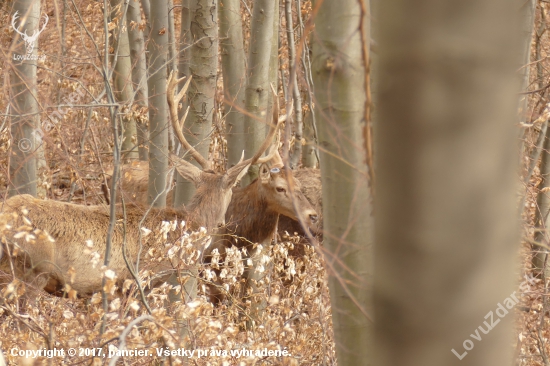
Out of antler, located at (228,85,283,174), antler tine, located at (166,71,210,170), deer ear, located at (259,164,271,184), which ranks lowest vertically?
deer ear, located at (259,164,271,184)

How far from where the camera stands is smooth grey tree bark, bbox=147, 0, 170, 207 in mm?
6603

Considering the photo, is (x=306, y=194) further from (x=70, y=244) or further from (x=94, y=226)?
(x=70, y=244)

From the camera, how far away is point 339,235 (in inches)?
92.0

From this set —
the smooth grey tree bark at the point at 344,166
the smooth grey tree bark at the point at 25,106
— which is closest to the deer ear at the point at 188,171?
the smooth grey tree bark at the point at 25,106

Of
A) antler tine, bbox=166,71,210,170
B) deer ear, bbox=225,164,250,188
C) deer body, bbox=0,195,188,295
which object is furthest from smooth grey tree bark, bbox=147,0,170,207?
deer ear, bbox=225,164,250,188

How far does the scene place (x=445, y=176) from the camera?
956mm

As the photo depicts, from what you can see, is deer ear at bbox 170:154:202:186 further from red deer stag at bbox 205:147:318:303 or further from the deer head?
red deer stag at bbox 205:147:318:303

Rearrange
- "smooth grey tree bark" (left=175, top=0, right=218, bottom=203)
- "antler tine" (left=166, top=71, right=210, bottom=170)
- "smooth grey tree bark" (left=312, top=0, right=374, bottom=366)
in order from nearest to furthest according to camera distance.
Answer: "smooth grey tree bark" (left=312, top=0, right=374, bottom=366), "smooth grey tree bark" (left=175, top=0, right=218, bottom=203), "antler tine" (left=166, top=71, right=210, bottom=170)

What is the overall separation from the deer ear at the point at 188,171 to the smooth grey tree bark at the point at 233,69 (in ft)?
2.11

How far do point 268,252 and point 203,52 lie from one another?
246 centimetres

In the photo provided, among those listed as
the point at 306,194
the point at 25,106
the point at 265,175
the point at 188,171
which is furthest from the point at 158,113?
the point at 306,194

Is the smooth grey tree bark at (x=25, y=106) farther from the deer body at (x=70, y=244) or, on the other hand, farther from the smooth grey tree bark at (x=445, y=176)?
the smooth grey tree bark at (x=445, y=176)

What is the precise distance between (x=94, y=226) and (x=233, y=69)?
283cm

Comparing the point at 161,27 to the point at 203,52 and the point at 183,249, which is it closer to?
the point at 203,52
